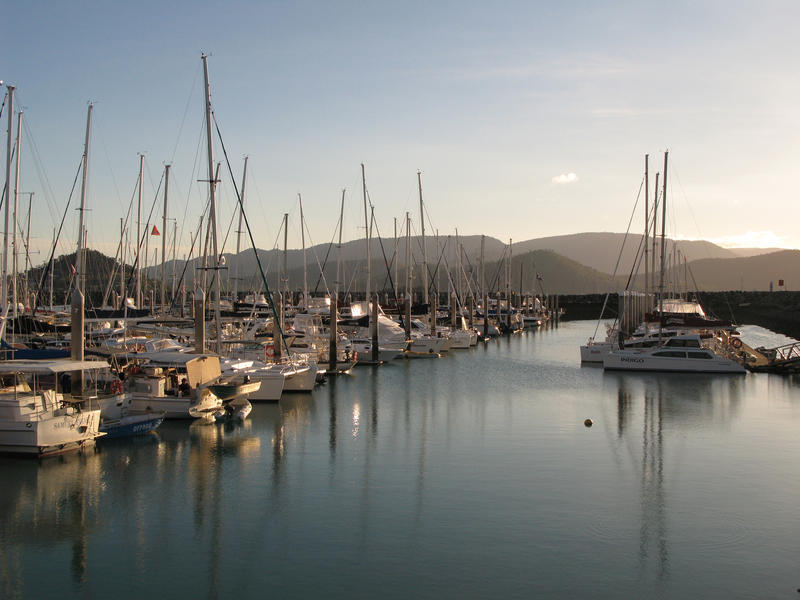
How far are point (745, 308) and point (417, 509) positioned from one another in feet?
453

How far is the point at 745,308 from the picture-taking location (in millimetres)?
→ 143250

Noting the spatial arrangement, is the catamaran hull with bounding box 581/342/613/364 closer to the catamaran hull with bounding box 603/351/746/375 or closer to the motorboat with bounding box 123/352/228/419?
the catamaran hull with bounding box 603/351/746/375

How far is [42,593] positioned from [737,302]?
149m

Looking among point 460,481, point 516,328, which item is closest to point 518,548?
point 460,481

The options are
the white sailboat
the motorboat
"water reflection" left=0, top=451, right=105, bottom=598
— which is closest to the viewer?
"water reflection" left=0, top=451, right=105, bottom=598

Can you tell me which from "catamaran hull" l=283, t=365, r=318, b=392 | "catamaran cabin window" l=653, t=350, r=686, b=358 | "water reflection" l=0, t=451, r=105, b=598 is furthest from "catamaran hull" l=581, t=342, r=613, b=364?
"water reflection" l=0, t=451, r=105, b=598

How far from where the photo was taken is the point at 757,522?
61.8ft

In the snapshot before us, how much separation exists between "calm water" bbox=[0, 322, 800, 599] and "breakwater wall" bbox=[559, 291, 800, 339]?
78.1 metres

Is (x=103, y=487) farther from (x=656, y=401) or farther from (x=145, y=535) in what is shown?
(x=656, y=401)

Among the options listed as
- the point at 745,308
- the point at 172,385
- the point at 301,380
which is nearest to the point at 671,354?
the point at 301,380

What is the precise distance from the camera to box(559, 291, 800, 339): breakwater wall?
113000mm

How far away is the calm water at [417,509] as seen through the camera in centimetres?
1523

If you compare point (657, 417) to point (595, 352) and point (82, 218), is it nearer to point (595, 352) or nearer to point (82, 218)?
point (595, 352)

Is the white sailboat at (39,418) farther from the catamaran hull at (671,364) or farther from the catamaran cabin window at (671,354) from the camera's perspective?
the catamaran cabin window at (671,354)
